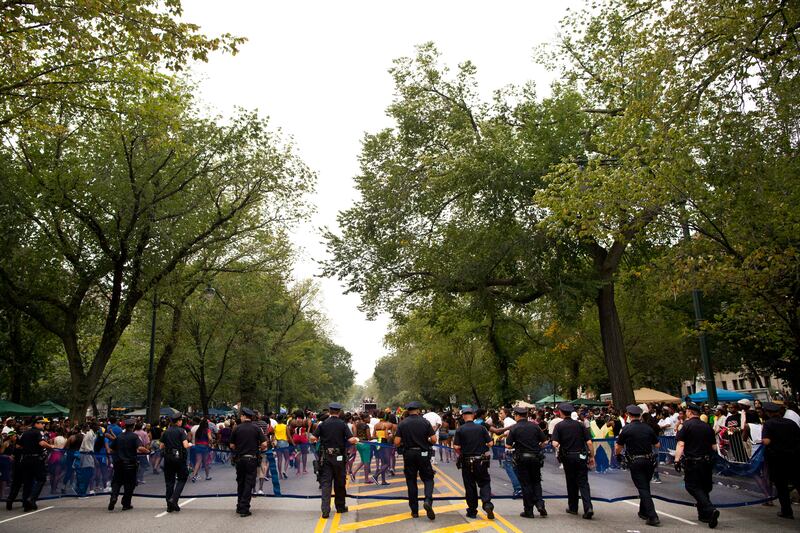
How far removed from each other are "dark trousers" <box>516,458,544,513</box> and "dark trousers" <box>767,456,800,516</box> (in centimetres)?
378

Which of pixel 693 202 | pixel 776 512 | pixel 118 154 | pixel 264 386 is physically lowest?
pixel 776 512

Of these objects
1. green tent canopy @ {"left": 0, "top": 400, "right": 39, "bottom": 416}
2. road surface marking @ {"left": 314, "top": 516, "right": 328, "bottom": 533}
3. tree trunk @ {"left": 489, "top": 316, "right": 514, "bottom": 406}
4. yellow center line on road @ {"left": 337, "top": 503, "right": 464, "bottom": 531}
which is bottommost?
yellow center line on road @ {"left": 337, "top": 503, "right": 464, "bottom": 531}

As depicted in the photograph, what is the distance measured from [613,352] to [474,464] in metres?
15.1

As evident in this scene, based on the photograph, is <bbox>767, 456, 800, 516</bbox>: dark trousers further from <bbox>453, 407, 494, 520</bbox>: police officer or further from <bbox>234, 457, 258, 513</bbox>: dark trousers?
<bbox>234, 457, 258, 513</bbox>: dark trousers

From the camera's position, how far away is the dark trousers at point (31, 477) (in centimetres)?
1184

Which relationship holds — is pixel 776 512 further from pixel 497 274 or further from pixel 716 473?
pixel 497 274

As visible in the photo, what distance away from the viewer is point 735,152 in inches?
552

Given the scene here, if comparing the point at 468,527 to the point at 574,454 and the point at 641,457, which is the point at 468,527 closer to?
the point at 574,454

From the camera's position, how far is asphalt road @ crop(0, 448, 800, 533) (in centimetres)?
911

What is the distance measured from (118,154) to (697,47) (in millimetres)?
19184

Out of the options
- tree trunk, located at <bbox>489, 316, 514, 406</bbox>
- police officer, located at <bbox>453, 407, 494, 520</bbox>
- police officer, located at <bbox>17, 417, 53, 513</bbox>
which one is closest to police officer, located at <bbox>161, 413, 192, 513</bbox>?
police officer, located at <bbox>17, 417, 53, 513</bbox>

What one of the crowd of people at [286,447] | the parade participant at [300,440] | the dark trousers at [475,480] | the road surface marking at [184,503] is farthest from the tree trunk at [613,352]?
the road surface marking at [184,503]

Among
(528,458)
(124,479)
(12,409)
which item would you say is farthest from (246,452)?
(12,409)

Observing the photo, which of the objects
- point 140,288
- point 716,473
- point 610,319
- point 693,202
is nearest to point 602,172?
point 693,202
